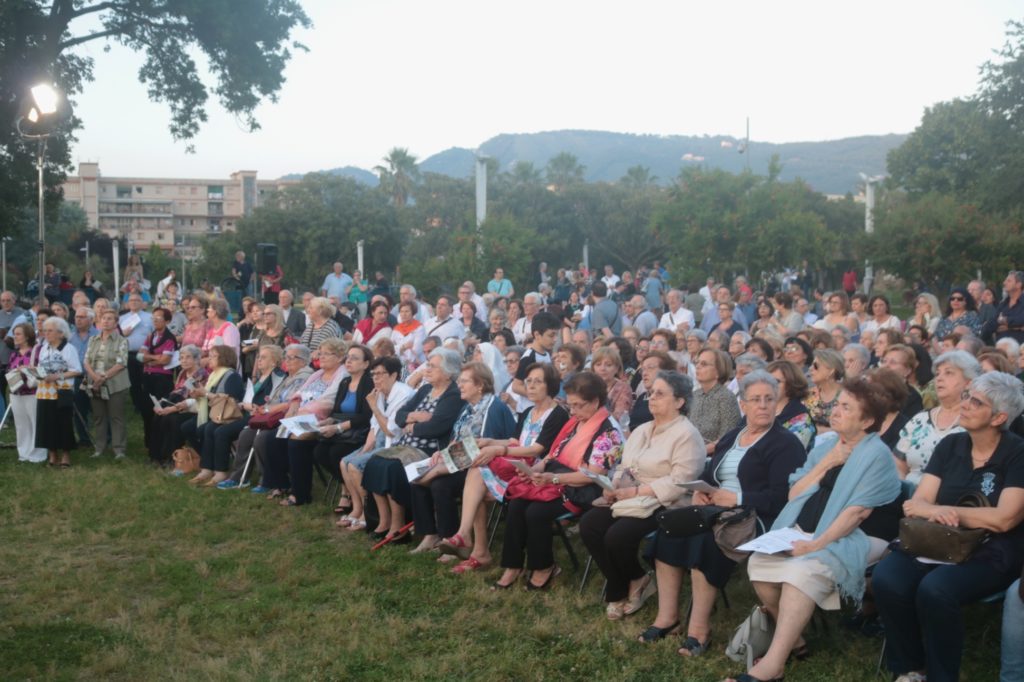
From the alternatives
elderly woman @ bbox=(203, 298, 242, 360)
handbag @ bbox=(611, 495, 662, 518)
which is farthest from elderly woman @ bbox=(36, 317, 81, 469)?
handbag @ bbox=(611, 495, 662, 518)

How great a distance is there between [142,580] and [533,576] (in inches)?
94.0

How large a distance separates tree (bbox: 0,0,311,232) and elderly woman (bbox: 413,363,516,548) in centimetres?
1400

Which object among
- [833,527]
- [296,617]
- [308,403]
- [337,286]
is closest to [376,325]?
[308,403]

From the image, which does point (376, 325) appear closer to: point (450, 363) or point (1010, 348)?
point (450, 363)

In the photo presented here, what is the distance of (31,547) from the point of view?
6.84m

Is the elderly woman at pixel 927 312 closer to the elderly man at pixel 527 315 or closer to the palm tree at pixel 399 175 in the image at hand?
the elderly man at pixel 527 315

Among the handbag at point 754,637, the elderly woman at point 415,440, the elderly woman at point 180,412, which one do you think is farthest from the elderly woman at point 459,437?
the elderly woman at point 180,412

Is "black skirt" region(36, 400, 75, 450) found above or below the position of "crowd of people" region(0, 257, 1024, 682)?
below

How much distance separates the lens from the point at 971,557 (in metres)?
4.21

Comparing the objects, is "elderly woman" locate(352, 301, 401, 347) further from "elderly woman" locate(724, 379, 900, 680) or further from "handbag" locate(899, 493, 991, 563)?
"handbag" locate(899, 493, 991, 563)

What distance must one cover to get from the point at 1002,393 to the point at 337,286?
584 inches

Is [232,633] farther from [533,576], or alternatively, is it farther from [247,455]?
[247,455]

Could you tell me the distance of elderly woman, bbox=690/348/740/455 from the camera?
634cm

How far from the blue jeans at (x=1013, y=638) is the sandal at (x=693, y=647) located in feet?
4.25
